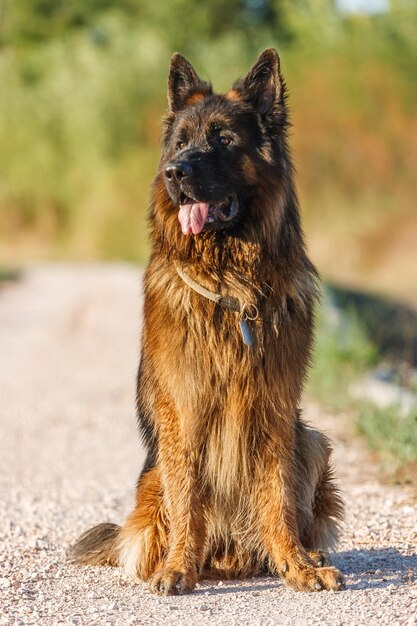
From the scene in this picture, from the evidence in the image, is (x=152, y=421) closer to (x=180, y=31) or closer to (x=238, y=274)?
(x=238, y=274)

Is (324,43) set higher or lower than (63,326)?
higher

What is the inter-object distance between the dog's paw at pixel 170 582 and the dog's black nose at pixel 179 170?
5.60ft

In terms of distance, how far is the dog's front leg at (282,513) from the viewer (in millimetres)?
4617

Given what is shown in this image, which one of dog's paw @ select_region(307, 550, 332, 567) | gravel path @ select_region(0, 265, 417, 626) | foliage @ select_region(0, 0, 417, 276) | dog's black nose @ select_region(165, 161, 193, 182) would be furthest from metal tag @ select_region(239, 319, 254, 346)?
foliage @ select_region(0, 0, 417, 276)

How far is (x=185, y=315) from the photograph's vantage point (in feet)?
15.3

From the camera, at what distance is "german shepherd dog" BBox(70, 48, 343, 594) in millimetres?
4605

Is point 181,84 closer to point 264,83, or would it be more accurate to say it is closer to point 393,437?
point 264,83

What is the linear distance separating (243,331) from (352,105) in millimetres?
24868

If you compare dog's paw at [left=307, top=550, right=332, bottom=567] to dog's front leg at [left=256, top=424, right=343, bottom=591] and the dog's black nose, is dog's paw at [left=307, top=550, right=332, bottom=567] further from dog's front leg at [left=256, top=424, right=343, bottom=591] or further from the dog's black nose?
the dog's black nose

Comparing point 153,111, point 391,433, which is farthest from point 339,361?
point 153,111

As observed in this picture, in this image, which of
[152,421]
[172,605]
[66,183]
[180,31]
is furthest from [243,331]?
[180,31]

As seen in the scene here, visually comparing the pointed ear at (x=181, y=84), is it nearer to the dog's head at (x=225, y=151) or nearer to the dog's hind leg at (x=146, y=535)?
the dog's head at (x=225, y=151)

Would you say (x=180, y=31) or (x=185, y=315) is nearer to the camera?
(x=185, y=315)

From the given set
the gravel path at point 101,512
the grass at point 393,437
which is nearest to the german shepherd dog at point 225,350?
the gravel path at point 101,512
